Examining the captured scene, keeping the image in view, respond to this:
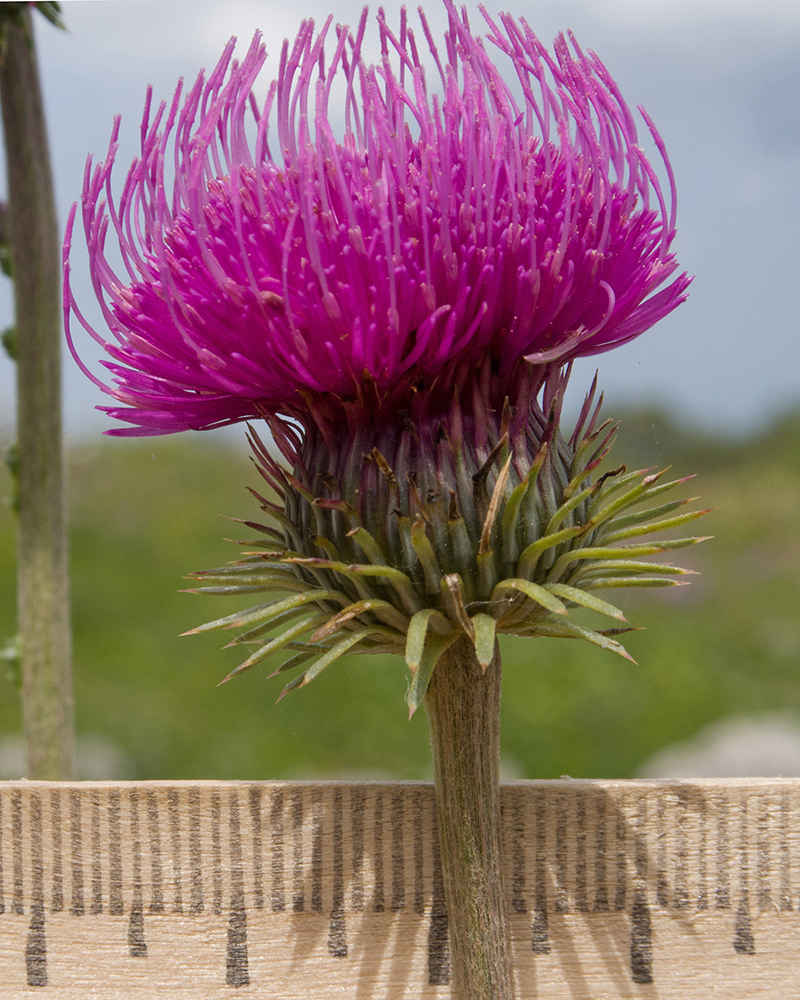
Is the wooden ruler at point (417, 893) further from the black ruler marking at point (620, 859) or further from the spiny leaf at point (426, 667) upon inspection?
the spiny leaf at point (426, 667)

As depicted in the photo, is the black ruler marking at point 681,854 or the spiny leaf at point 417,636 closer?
the spiny leaf at point 417,636

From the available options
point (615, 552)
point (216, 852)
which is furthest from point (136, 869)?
point (615, 552)

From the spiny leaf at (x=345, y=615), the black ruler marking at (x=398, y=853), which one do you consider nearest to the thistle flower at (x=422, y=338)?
the spiny leaf at (x=345, y=615)

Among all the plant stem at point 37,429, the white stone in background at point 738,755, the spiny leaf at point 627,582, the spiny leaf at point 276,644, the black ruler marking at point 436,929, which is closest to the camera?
the spiny leaf at point 276,644

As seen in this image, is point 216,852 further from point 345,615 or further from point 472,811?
point 345,615

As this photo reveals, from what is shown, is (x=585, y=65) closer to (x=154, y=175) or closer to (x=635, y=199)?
(x=635, y=199)

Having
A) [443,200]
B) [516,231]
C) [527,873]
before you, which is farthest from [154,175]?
[527,873]
